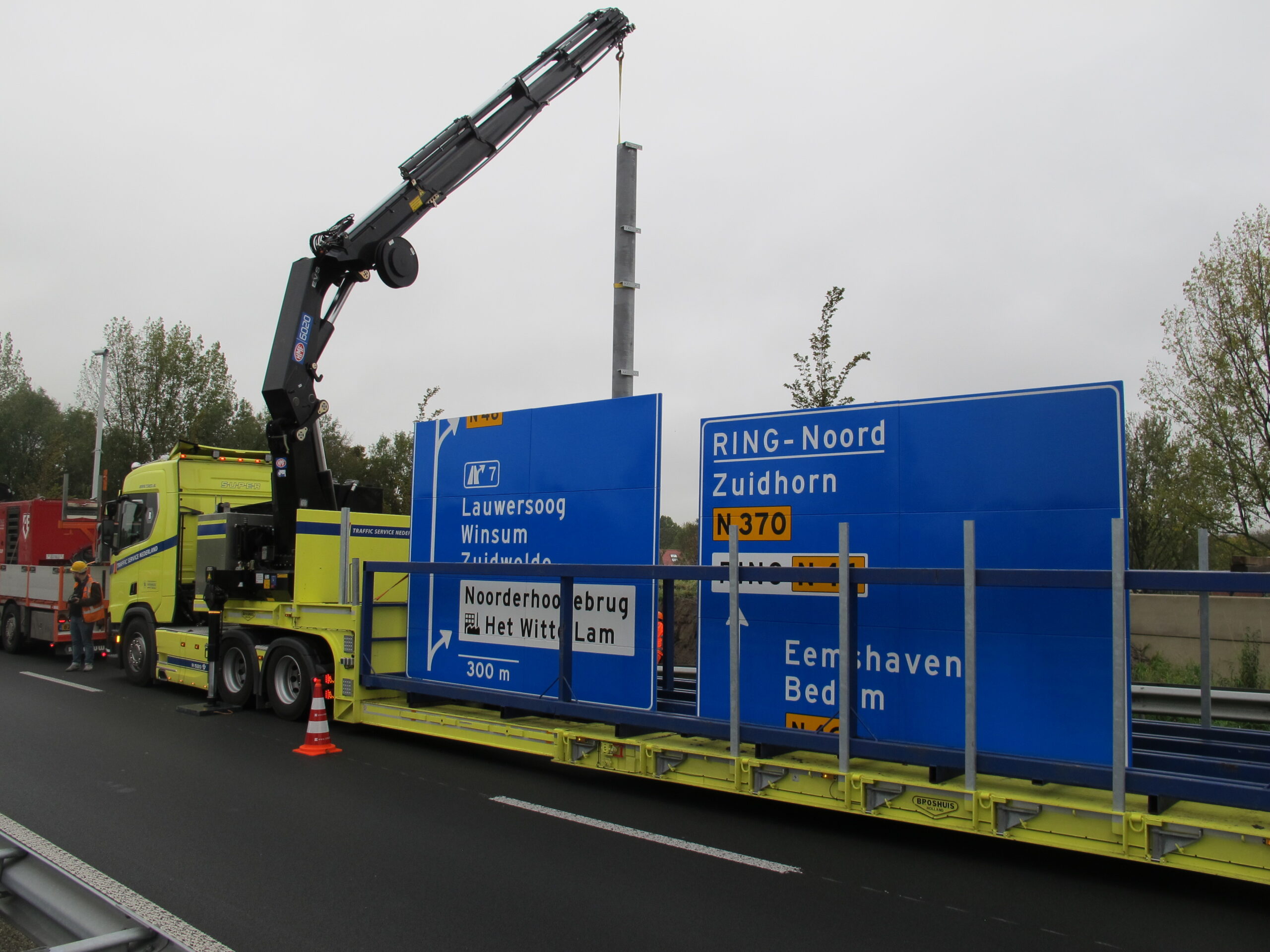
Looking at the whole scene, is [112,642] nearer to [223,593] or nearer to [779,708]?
[223,593]

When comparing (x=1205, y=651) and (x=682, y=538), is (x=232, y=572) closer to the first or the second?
(x=1205, y=651)

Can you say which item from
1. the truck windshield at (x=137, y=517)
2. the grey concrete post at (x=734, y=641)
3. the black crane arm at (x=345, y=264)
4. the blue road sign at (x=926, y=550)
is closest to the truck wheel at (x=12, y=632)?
the truck windshield at (x=137, y=517)

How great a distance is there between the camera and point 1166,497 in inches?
657

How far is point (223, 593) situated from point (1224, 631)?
12580 mm

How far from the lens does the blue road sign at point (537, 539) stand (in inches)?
298

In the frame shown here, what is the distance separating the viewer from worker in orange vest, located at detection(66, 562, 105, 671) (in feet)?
49.1

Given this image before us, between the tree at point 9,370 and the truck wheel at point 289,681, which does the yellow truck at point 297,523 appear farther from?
the tree at point 9,370

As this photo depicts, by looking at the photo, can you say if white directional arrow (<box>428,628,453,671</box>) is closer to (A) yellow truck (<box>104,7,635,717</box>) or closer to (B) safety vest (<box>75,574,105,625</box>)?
(A) yellow truck (<box>104,7,635,717</box>)

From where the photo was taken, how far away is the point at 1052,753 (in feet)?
18.3

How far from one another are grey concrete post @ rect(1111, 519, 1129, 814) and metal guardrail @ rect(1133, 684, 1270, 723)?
2.67 meters

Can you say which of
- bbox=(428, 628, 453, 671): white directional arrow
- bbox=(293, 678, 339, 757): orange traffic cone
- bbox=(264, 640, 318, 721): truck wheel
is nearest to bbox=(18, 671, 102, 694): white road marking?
bbox=(264, 640, 318, 721): truck wheel

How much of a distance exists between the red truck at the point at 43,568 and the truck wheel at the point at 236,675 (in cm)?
567

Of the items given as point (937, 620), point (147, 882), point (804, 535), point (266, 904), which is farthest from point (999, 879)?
point (147, 882)

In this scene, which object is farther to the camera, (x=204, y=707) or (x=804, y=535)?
(x=204, y=707)
